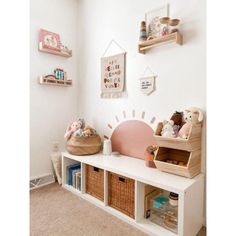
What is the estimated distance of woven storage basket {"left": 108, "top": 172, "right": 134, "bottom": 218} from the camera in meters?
1.69

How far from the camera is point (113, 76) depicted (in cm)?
233

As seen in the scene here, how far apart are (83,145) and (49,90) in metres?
0.95

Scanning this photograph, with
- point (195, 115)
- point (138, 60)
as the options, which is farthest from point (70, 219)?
point (138, 60)

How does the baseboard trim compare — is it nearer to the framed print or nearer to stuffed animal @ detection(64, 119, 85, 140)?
stuffed animal @ detection(64, 119, 85, 140)

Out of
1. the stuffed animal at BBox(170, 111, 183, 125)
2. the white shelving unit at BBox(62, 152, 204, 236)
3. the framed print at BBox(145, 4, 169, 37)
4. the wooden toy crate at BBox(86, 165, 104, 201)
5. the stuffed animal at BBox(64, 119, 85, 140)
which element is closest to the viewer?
the white shelving unit at BBox(62, 152, 204, 236)

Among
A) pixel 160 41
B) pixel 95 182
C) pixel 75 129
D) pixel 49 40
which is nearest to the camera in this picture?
pixel 160 41

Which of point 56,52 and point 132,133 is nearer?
point 132,133

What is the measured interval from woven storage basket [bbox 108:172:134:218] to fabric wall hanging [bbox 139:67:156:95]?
0.92 meters

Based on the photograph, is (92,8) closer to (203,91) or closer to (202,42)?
(202,42)

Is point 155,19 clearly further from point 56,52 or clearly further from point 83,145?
point 83,145

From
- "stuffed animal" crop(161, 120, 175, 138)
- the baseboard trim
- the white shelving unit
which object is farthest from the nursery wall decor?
the baseboard trim

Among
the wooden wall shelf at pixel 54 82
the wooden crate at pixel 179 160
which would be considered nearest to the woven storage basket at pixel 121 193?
the wooden crate at pixel 179 160
